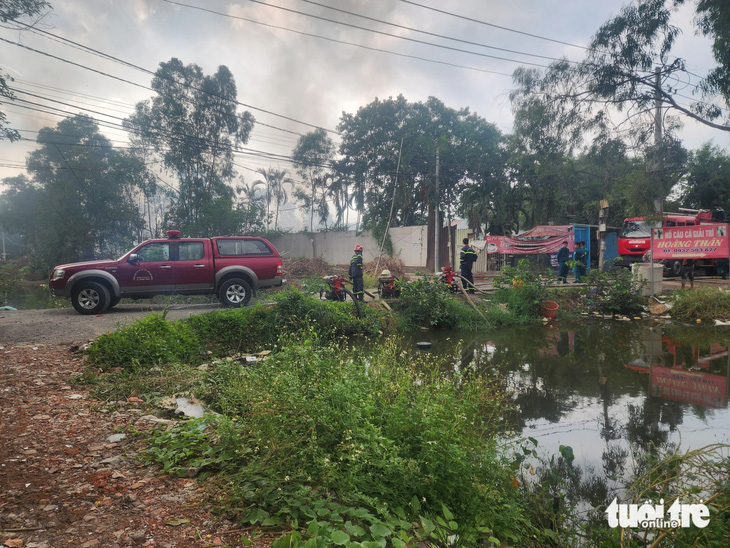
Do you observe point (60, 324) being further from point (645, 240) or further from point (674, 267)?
point (674, 267)

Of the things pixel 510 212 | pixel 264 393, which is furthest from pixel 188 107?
pixel 264 393

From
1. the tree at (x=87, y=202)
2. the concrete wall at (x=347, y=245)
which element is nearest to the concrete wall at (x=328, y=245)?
the concrete wall at (x=347, y=245)

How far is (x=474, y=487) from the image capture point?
298 cm

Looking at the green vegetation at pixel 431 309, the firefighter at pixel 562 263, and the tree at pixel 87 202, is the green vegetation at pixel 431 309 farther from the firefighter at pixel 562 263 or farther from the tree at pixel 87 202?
the tree at pixel 87 202

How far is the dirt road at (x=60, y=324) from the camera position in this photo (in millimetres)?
7555

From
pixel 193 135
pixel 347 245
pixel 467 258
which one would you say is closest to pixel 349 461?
pixel 467 258

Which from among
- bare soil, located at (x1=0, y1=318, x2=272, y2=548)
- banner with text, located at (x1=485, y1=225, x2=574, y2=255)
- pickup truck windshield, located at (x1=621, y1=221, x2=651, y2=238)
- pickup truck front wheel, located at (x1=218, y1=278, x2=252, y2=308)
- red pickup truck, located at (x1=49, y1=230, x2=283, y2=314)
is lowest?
bare soil, located at (x1=0, y1=318, x2=272, y2=548)

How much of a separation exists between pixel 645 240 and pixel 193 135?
27090mm

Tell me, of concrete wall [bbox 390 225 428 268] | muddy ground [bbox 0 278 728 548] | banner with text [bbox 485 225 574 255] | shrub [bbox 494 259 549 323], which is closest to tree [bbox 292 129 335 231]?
concrete wall [bbox 390 225 428 268]

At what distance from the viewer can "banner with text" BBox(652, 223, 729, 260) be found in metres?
12.5

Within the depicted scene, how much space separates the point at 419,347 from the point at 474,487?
5885mm

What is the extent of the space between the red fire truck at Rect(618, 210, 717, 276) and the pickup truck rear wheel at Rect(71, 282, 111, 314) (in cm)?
1889

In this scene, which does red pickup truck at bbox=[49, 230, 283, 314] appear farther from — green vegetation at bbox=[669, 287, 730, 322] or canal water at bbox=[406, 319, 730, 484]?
green vegetation at bbox=[669, 287, 730, 322]

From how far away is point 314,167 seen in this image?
37.3 m
